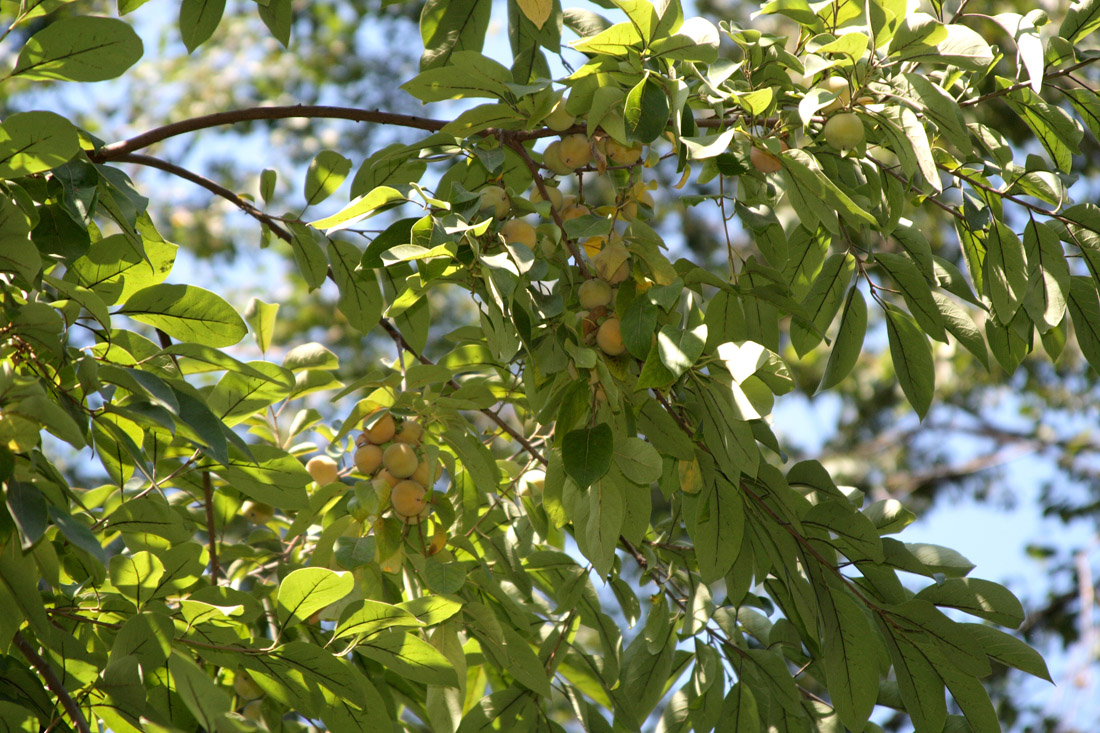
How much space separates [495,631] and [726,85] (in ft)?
1.90

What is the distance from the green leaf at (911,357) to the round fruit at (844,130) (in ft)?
0.80

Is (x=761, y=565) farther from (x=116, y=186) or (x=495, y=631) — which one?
(x=116, y=186)

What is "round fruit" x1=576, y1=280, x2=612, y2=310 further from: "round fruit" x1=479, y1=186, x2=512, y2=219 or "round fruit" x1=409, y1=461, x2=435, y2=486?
"round fruit" x1=409, y1=461, x2=435, y2=486

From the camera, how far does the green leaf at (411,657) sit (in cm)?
89

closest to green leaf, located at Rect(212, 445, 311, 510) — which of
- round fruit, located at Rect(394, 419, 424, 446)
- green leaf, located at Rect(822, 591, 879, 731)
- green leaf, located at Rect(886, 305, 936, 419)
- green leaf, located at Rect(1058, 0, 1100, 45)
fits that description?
round fruit, located at Rect(394, 419, 424, 446)

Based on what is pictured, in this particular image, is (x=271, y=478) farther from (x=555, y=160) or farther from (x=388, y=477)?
(x=555, y=160)

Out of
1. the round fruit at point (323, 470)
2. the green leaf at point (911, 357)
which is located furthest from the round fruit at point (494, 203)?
the round fruit at point (323, 470)

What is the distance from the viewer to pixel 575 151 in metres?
0.97

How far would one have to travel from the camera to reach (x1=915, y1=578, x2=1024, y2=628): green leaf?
1.01m

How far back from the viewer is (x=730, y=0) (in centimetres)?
500

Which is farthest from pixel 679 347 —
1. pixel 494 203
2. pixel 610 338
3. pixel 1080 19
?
pixel 1080 19

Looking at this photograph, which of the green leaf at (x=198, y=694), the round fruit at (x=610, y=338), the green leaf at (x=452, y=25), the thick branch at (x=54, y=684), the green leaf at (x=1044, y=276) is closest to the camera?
the green leaf at (x=198, y=694)

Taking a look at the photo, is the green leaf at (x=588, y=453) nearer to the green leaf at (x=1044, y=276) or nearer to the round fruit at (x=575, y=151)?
the round fruit at (x=575, y=151)

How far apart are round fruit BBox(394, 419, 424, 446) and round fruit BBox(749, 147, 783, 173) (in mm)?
431
